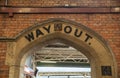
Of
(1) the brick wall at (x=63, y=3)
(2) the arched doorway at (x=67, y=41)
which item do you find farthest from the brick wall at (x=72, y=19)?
(2) the arched doorway at (x=67, y=41)

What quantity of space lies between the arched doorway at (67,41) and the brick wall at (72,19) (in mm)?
132

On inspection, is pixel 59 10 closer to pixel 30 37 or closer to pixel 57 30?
pixel 57 30

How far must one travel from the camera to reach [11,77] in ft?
16.8

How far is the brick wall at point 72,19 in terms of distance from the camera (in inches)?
209

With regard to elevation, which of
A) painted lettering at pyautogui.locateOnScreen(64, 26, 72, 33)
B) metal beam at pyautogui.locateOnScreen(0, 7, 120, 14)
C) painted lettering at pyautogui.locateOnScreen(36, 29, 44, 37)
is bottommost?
painted lettering at pyautogui.locateOnScreen(36, 29, 44, 37)

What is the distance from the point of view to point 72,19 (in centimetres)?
545

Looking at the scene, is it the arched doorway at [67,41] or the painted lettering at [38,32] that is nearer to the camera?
the arched doorway at [67,41]

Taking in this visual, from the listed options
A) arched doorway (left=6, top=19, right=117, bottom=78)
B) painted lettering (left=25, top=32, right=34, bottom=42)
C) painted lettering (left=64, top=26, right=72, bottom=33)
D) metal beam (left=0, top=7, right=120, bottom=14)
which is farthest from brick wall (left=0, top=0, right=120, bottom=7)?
painted lettering (left=25, top=32, right=34, bottom=42)

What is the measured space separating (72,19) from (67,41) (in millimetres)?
574

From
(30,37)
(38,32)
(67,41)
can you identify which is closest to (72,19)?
(67,41)

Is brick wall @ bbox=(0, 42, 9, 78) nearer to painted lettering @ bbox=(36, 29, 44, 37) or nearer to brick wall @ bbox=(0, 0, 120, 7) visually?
painted lettering @ bbox=(36, 29, 44, 37)

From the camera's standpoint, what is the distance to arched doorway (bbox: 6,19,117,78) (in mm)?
5168

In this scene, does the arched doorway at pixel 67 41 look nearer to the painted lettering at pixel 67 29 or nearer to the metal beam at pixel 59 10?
the painted lettering at pixel 67 29

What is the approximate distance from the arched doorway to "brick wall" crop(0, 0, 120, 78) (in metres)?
0.13
